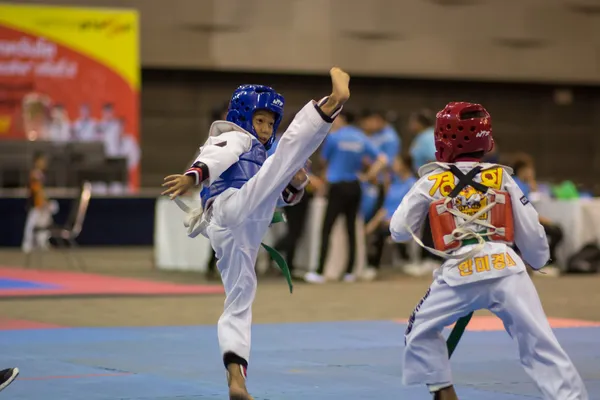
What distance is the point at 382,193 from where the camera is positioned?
50.8 ft

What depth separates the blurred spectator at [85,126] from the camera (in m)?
19.9

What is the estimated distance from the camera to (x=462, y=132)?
491 cm

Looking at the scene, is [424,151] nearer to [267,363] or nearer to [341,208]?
[341,208]

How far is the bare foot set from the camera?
5.13 metres

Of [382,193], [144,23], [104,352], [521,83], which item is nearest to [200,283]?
[382,193]

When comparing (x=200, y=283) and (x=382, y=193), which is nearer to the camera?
(x=200, y=283)

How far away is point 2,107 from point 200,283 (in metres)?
7.86

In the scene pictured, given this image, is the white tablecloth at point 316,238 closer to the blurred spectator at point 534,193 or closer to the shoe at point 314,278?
the blurred spectator at point 534,193

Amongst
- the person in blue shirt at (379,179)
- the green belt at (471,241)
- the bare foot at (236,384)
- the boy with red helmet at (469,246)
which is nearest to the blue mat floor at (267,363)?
the bare foot at (236,384)

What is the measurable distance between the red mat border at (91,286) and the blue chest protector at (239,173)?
641 centimetres

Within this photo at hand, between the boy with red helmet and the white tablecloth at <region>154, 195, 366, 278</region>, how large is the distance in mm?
8731

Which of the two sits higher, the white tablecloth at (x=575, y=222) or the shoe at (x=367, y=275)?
the white tablecloth at (x=575, y=222)

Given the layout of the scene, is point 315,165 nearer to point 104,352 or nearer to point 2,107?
point 2,107

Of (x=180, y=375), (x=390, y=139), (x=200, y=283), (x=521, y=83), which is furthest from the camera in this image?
(x=521, y=83)
